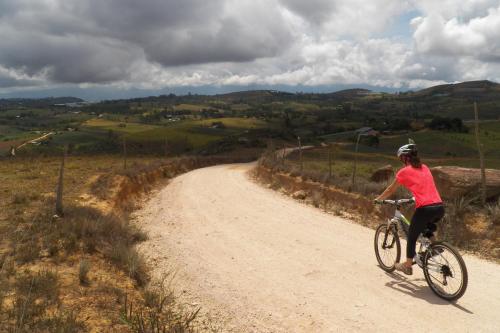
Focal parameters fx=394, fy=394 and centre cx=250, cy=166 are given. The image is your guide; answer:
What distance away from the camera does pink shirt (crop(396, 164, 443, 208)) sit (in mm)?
6527

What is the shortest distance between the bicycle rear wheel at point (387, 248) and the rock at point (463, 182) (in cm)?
415

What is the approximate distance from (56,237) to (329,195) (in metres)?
9.68

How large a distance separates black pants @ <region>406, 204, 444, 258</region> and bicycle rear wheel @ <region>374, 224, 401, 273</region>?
83cm

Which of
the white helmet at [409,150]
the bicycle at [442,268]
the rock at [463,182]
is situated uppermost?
the white helmet at [409,150]

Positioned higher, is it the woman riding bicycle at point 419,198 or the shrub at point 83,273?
the woman riding bicycle at point 419,198

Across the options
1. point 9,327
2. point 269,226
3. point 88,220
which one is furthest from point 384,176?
point 9,327

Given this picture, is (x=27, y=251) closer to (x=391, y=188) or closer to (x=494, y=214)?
(x=391, y=188)

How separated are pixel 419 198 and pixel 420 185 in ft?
0.73

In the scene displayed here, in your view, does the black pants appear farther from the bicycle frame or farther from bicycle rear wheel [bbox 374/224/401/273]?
bicycle rear wheel [bbox 374/224/401/273]

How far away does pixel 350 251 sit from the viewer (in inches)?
360

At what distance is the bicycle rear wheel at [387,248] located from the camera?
780 centimetres

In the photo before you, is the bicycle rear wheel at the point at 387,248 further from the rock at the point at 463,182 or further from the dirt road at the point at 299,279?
the rock at the point at 463,182

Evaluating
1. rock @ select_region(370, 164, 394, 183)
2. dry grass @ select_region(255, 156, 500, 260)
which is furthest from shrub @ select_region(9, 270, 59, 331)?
rock @ select_region(370, 164, 394, 183)

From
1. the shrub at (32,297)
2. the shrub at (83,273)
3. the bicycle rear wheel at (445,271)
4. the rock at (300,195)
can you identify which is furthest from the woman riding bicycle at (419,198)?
the rock at (300,195)
